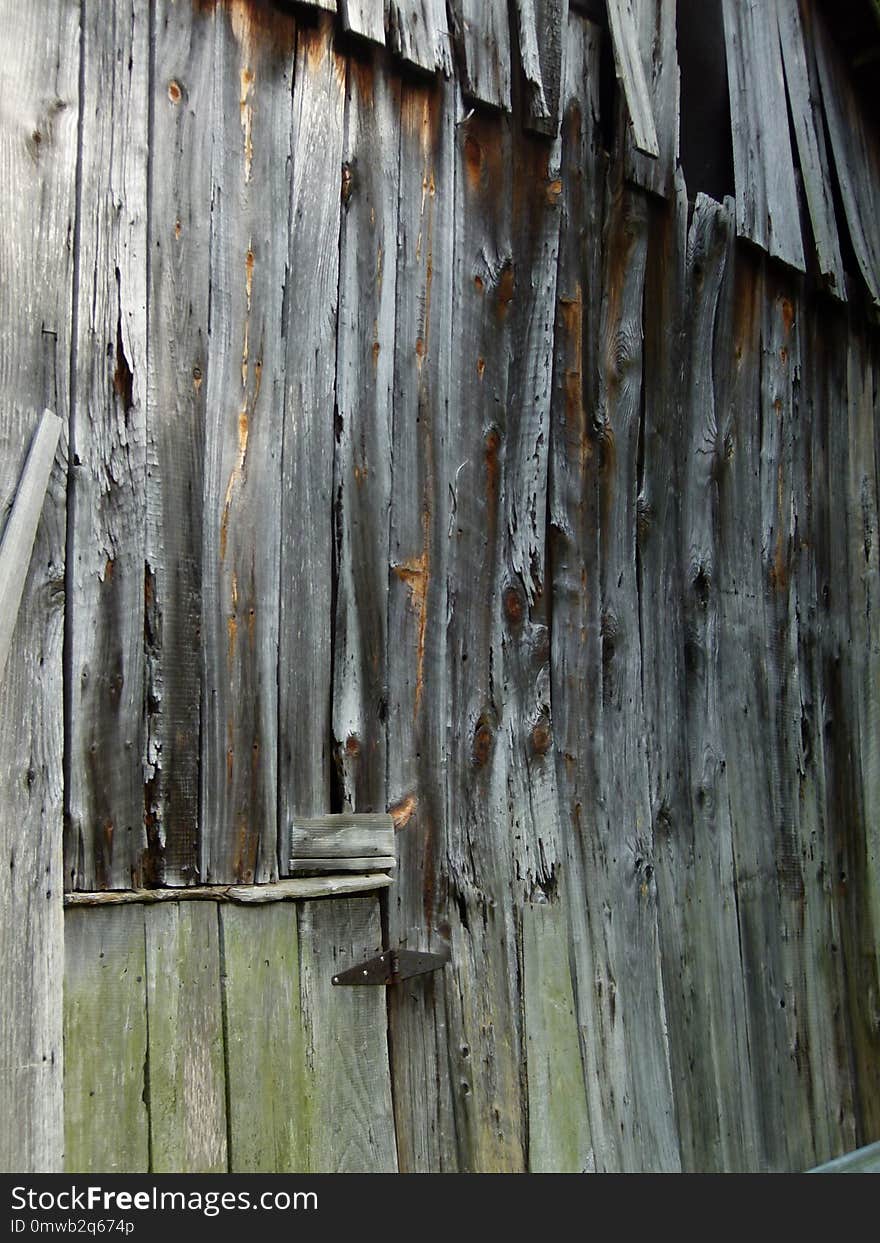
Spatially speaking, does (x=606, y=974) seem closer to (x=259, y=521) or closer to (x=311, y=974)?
(x=311, y=974)

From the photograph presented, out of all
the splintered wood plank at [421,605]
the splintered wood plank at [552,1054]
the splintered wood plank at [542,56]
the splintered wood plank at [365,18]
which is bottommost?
the splintered wood plank at [552,1054]

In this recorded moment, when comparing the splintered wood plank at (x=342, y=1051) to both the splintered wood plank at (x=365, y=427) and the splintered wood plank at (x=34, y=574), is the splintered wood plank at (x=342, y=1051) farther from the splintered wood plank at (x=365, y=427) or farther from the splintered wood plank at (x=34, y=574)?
the splintered wood plank at (x=34, y=574)

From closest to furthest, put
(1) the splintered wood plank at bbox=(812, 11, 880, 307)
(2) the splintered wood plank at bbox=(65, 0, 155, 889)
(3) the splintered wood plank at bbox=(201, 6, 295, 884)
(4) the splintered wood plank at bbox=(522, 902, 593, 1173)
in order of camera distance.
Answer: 1. (2) the splintered wood plank at bbox=(65, 0, 155, 889)
2. (3) the splintered wood plank at bbox=(201, 6, 295, 884)
3. (4) the splintered wood plank at bbox=(522, 902, 593, 1173)
4. (1) the splintered wood plank at bbox=(812, 11, 880, 307)

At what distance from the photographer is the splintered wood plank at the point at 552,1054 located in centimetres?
317

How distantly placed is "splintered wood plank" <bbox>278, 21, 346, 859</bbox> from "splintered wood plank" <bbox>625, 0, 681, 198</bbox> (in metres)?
1.21

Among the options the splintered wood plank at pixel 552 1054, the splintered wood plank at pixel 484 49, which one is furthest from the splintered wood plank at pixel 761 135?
the splintered wood plank at pixel 552 1054

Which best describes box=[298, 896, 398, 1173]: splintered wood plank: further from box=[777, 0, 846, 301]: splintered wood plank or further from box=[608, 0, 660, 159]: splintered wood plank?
box=[777, 0, 846, 301]: splintered wood plank

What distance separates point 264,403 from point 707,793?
1906 mm

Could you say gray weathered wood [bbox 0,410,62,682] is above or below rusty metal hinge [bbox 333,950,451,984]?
above

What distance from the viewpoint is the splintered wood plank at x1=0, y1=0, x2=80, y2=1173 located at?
7.67 feet

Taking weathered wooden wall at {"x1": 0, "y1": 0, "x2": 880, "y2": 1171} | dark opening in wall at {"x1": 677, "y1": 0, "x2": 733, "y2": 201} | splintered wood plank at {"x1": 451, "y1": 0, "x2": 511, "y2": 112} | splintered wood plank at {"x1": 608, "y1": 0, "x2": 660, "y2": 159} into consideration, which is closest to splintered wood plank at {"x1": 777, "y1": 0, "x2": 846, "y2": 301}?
weathered wooden wall at {"x1": 0, "y1": 0, "x2": 880, "y2": 1171}

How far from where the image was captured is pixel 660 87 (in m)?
3.97

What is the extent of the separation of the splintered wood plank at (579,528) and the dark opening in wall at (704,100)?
2.12 feet

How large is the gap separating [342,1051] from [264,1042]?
21 centimetres
